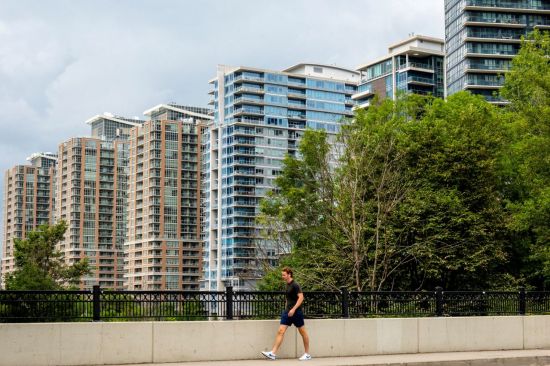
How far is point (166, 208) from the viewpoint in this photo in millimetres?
182250

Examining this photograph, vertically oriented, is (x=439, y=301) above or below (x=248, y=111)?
below

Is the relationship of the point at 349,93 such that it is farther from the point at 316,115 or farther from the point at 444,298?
the point at 444,298

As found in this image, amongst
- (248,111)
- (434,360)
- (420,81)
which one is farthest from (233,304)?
(248,111)

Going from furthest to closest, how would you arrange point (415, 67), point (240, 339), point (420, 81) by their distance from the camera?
point (420, 81) → point (415, 67) → point (240, 339)

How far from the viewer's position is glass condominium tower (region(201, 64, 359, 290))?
6083 inches

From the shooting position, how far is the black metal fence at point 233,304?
1541cm

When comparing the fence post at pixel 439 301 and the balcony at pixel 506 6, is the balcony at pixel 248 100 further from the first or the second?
the fence post at pixel 439 301

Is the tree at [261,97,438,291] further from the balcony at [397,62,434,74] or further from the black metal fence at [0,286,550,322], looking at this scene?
the balcony at [397,62,434,74]

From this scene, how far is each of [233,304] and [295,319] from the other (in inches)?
51.3

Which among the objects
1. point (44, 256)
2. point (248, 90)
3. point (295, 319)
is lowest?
point (295, 319)

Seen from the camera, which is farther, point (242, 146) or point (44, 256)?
point (242, 146)

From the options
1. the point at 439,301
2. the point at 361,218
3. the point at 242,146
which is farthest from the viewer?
the point at 242,146

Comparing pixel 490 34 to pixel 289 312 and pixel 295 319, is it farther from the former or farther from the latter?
pixel 289 312

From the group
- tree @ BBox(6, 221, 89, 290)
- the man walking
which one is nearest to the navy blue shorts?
the man walking
